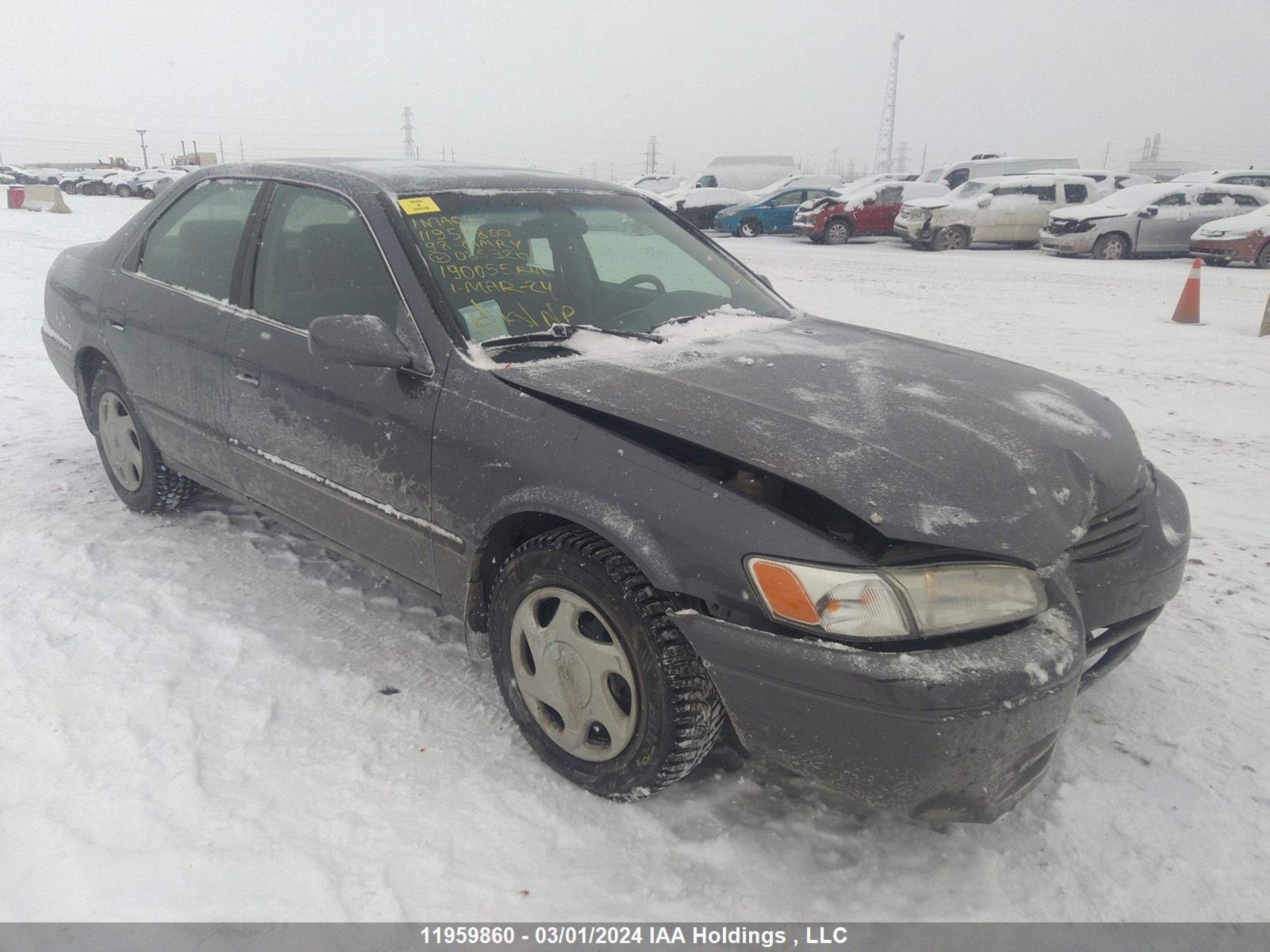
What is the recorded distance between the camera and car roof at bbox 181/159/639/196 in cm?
286

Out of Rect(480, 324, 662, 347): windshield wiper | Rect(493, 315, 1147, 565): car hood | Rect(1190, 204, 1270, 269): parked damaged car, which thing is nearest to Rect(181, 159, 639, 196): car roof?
Rect(480, 324, 662, 347): windshield wiper

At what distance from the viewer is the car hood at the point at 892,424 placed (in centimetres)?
188

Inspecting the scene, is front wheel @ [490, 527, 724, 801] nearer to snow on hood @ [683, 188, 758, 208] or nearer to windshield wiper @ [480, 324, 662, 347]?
windshield wiper @ [480, 324, 662, 347]

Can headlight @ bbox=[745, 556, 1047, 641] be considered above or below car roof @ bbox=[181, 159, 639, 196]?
below

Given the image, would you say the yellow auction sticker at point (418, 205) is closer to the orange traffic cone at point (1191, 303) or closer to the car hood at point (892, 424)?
the car hood at point (892, 424)

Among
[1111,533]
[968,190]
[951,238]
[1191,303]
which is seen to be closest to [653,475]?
[1111,533]

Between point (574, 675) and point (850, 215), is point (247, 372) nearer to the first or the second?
point (574, 675)

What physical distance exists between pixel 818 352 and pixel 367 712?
180 centimetres

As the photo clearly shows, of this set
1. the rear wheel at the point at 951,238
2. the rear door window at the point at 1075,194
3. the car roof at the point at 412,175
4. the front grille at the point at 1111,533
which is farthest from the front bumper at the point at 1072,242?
the front grille at the point at 1111,533

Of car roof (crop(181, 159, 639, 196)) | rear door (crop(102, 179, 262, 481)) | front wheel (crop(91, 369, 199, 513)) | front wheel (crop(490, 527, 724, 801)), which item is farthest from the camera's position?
front wheel (crop(91, 369, 199, 513))

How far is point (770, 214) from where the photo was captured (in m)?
19.5

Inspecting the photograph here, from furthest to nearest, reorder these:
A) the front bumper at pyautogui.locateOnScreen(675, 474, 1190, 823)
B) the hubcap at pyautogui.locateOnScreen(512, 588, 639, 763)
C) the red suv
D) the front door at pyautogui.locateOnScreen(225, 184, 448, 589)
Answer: the red suv, the front door at pyautogui.locateOnScreen(225, 184, 448, 589), the hubcap at pyautogui.locateOnScreen(512, 588, 639, 763), the front bumper at pyautogui.locateOnScreen(675, 474, 1190, 823)

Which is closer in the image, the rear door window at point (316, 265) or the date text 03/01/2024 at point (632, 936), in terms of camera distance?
the date text 03/01/2024 at point (632, 936)

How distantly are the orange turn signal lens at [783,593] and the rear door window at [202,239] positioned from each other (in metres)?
2.39
